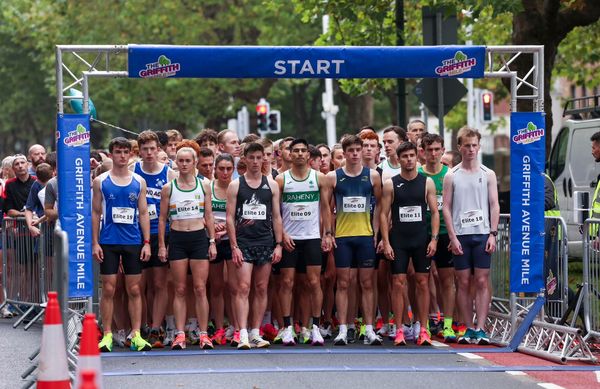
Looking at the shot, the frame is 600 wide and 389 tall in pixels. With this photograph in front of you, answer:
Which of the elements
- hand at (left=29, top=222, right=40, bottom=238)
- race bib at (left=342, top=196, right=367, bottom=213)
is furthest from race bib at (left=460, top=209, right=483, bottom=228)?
hand at (left=29, top=222, right=40, bottom=238)

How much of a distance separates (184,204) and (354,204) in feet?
5.58

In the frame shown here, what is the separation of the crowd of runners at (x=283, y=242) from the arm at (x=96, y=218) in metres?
0.01

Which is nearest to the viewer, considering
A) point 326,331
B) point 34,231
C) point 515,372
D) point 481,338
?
point 515,372

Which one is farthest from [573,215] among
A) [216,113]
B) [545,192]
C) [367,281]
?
[216,113]

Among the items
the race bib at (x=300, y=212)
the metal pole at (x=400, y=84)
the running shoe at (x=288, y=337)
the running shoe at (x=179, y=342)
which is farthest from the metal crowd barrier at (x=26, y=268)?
the metal pole at (x=400, y=84)

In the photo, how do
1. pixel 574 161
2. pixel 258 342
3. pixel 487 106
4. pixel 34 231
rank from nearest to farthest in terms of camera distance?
pixel 258 342 → pixel 34 231 → pixel 574 161 → pixel 487 106

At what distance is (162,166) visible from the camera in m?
14.1

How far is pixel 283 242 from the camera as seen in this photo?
14.0m

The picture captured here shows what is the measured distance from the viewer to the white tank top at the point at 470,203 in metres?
14.0

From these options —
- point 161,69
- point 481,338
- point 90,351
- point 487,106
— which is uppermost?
point 487,106

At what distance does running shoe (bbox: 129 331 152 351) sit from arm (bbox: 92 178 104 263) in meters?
0.80

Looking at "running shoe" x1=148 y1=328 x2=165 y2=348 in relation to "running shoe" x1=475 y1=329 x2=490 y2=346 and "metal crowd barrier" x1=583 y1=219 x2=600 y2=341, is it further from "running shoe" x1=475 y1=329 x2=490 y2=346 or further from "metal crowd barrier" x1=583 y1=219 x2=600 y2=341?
"metal crowd barrier" x1=583 y1=219 x2=600 y2=341

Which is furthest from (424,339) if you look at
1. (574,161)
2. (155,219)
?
(574,161)

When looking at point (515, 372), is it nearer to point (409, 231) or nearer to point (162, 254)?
point (409, 231)
